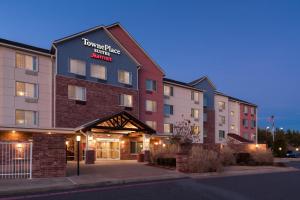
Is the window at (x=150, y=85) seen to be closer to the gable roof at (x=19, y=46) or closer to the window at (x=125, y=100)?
the window at (x=125, y=100)

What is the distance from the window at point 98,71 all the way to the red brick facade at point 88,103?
888mm

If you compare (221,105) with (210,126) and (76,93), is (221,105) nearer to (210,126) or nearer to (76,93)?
(210,126)

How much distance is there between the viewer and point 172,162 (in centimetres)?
2916

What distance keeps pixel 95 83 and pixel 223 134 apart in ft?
105

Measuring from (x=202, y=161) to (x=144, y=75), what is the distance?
2171 cm

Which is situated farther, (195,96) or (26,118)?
(195,96)

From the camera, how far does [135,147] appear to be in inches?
1758

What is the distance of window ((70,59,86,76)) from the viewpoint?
38047mm

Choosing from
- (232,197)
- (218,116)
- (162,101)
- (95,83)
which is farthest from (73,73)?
(218,116)

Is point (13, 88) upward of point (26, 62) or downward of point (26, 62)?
downward

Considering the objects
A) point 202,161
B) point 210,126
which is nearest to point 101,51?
point 202,161

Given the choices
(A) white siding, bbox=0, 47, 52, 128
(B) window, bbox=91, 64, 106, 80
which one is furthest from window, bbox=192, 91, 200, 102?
(A) white siding, bbox=0, 47, 52, 128

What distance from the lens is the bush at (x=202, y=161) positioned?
1036 inches

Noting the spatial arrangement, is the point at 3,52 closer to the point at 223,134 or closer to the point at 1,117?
the point at 1,117
